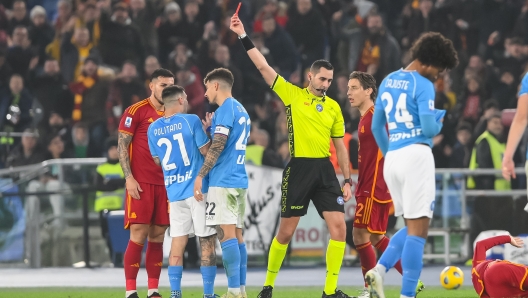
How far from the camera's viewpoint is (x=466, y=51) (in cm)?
1906

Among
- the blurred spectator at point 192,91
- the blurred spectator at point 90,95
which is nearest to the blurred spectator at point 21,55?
the blurred spectator at point 90,95

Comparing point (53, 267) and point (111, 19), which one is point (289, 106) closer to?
point (53, 267)

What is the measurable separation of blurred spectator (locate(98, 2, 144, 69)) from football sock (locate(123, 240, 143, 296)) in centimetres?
1008

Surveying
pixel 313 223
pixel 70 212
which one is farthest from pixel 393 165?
pixel 70 212

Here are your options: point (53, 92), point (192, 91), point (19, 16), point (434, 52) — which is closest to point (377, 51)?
point (192, 91)

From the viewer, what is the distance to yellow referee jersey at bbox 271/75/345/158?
382 inches

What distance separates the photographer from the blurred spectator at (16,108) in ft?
60.9

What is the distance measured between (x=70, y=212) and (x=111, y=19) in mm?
5436

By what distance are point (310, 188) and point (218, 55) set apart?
30.4 feet

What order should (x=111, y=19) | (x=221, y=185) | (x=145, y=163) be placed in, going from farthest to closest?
(x=111, y=19) < (x=145, y=163) < (x=221, y=185)

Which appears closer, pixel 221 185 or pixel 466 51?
pixel 221 185

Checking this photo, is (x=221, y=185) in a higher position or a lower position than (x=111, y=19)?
lower

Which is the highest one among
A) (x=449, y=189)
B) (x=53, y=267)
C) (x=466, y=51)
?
(x=466, y=51)

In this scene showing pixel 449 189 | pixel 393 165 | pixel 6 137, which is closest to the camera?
pixel 393 165
